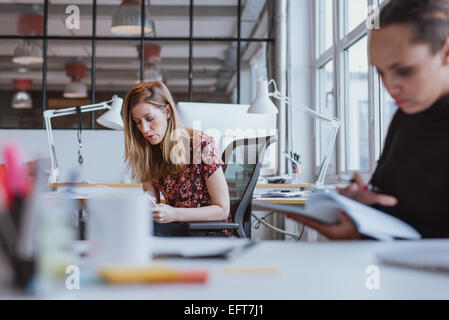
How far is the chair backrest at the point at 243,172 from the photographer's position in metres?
2.17

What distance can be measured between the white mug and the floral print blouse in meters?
1.31

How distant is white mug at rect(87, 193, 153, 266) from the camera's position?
2.12ft

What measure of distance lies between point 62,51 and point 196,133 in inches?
204

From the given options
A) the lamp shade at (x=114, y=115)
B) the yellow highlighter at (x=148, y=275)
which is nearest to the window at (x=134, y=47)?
the lamp shade at (x=114, y=115)

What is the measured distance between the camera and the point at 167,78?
21.4 feet

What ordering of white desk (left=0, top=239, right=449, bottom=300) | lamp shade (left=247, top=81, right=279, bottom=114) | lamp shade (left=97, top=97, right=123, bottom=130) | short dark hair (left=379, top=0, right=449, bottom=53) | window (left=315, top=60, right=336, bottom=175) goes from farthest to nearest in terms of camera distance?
window (left=315, top=60, right=336, bottom=175) < lamp shade (left=97, top=97, right=123, bottom=130) < lamp shade (left=247, top=81, right=279, bottom=114) < short dark hair (left=379, top=0, right=449, bottom=53) < white desk (left=0, top=239, right=449, bottom=300)

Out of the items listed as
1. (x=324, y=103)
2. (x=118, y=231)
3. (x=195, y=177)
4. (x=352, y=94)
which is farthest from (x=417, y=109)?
(x=324, y=103)

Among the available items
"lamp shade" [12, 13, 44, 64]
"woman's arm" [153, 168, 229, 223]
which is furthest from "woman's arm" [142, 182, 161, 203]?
"lamp shade" [12, 13, 44, 64]

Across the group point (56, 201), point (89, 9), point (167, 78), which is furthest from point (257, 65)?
point (56, 201)

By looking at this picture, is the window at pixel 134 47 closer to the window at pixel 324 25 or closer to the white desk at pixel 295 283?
the window at pixel 324 25

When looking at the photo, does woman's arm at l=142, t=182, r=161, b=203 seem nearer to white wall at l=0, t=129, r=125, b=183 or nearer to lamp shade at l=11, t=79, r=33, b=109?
white wall at l=0, t=129, r=125, b=183

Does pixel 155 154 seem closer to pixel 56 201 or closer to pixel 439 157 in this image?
pixel 439 157

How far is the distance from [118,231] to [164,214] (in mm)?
1158

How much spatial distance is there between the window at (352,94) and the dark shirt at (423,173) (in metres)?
2.52
